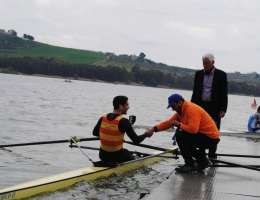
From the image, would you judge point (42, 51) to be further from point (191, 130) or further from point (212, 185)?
point (212, 185)

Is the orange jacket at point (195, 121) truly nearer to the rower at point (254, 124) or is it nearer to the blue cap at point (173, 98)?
the blue cap at point (173, 98)

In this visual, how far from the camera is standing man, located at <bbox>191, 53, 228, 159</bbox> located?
378 inches

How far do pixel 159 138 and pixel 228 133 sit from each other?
289 cm

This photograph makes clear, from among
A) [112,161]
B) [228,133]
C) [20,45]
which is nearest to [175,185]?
[112,161]

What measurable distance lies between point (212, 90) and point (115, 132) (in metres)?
2.34

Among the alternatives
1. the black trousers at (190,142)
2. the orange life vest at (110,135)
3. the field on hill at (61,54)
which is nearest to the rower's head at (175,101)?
the black trousers at (190,142)

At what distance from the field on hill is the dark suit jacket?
5047 inches

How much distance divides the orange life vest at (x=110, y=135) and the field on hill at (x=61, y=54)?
12895 cm

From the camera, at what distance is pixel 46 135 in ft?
63.7

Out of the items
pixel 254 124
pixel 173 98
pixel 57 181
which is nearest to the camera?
pixel 57 181

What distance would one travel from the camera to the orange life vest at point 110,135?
8.59 meters

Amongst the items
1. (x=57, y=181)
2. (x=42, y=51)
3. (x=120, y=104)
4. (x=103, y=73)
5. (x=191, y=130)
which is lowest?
(x=57, y=181)

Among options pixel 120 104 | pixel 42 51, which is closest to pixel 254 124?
pixel 120 104

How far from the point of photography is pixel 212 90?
963 centimetres
